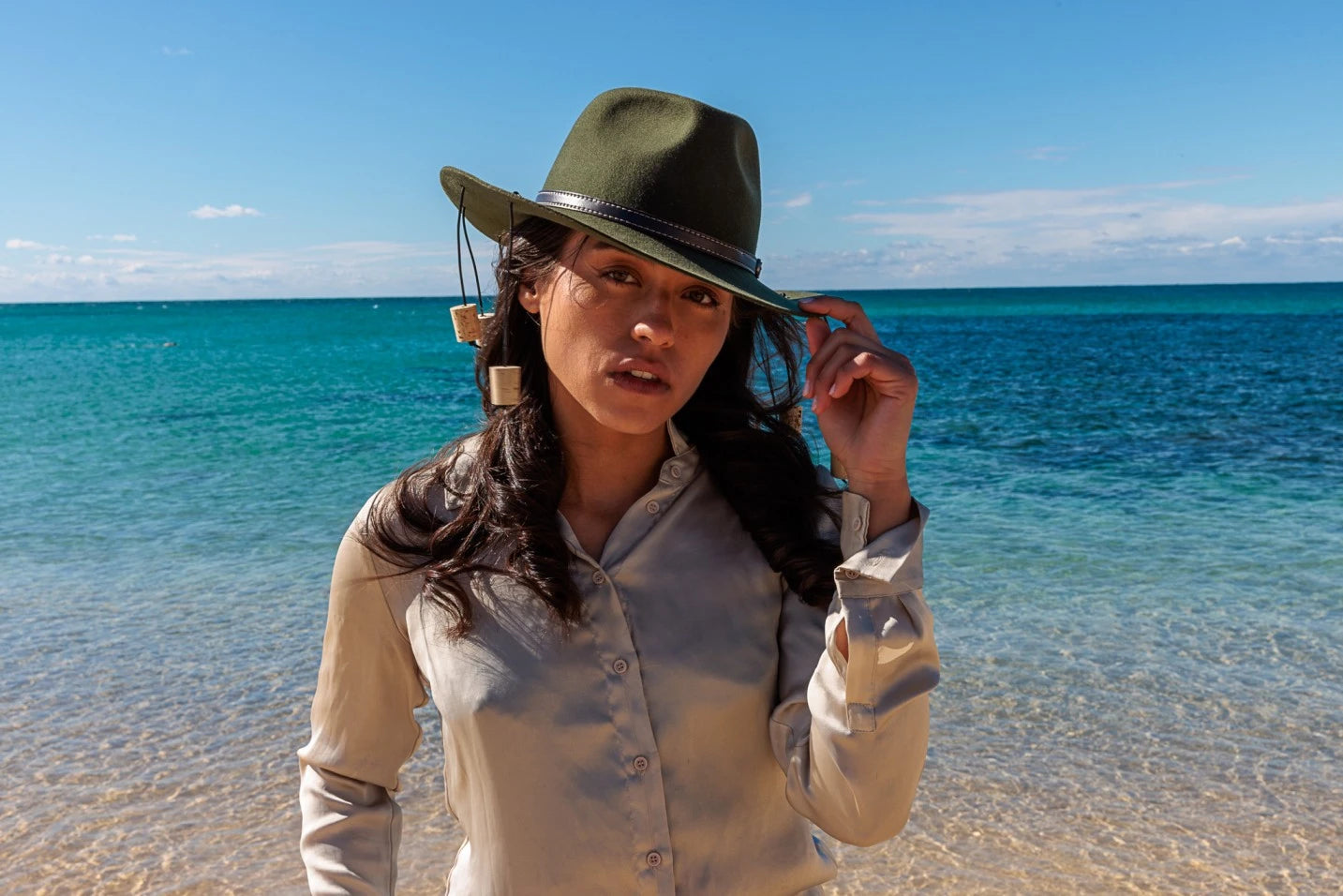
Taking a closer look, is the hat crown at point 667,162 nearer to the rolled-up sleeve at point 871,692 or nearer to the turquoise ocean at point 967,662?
the rolled-up sleeve at point 871,692

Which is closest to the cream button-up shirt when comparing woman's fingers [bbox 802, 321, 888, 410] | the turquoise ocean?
woman's fingers [bbox 802, 321, 888, 410]

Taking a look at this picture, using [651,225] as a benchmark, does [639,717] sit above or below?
below

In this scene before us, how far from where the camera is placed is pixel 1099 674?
5.50 metres

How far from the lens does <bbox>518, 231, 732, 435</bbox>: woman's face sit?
1.54m

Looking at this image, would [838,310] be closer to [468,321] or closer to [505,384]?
[505,384]

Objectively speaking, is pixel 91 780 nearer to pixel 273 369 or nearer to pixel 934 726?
pixel 934 726

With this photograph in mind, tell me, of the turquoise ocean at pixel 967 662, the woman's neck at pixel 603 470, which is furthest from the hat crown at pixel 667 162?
the turquoise ocean at pixel 967 662

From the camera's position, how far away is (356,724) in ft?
5.26

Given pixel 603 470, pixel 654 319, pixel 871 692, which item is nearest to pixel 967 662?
pixel 603 470

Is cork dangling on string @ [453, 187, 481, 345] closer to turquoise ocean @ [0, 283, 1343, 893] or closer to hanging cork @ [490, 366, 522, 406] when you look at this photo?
hanging cork @ [490, 366, 522, 406]

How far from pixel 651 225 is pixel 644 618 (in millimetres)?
543

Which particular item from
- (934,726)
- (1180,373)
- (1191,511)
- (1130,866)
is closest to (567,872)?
(1130,866)

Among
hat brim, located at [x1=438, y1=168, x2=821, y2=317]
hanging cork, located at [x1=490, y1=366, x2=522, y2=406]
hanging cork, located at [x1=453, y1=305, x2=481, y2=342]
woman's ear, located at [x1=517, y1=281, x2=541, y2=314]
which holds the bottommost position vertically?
hanging cork, located at [x1=490, y1=366, x2=522, y2=406]

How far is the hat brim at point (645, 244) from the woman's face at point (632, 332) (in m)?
0.04
